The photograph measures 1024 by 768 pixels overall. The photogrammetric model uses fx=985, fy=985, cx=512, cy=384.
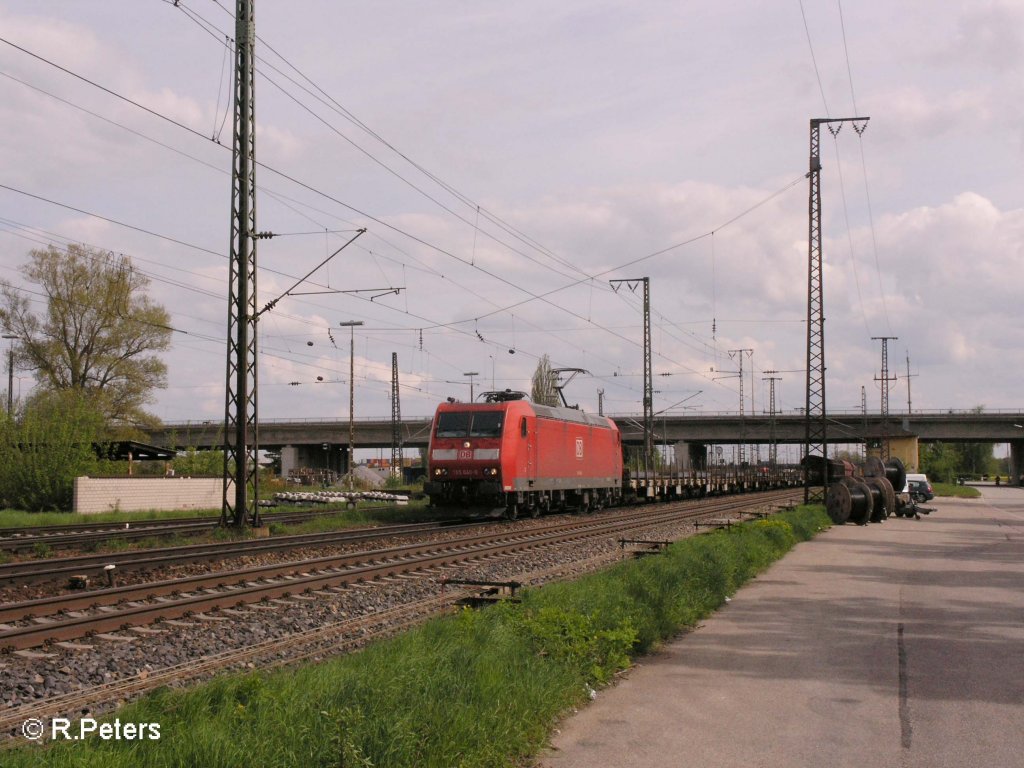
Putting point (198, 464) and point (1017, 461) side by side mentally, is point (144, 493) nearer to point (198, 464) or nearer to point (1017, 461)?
point (198, 464)

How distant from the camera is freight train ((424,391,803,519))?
27125 mm

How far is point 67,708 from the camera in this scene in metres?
7.02

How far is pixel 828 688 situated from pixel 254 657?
4.99 m

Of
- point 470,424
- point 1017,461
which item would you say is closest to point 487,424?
point 470,424

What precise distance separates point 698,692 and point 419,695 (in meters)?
2.69

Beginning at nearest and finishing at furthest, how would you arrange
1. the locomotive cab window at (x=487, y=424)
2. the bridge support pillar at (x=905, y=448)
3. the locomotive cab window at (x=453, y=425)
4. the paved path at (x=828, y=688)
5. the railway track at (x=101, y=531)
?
the paved path at (x=828, y=688)
the railway track at (x=101, y=531)
the locomotive cab window at (x=487, y=424)
the locomotive cab window at (x=453, y=425)
the bridge support pillar at (x=905, y=448)

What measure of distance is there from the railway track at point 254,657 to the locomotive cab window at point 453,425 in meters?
14.6

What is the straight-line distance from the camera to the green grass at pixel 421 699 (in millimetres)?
5055

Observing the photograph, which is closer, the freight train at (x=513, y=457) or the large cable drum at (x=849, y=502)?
the freight train at (x=513, y=457)

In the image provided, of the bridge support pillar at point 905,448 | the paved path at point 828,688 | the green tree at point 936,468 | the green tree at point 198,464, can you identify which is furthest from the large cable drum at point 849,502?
the green tree at point 936,468

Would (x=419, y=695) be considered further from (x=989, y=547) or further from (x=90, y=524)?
(x=90, y=524)

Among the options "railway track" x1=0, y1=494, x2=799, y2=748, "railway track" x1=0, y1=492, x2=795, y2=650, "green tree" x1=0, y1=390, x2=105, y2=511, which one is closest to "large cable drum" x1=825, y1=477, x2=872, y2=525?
"railway track" x1=0, y1=492, x2=795, y2=650

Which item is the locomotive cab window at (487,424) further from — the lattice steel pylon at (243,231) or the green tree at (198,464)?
the green tree at (198,464)

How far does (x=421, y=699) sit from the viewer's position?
603cm
